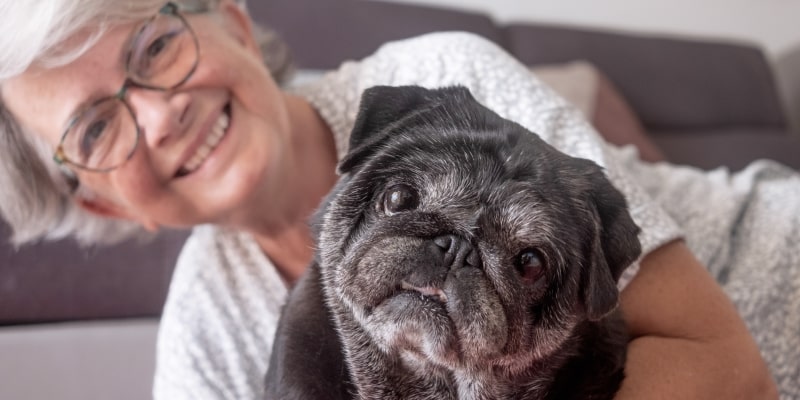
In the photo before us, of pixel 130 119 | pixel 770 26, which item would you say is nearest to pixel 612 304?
pixel 130 119

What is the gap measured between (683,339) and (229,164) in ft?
2.47

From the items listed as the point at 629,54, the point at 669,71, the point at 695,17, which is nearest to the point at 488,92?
the point at 629,54

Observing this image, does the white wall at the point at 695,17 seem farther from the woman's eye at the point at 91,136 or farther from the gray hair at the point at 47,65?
the woman's eye at the point at 91,136

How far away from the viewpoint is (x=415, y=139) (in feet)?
2.35

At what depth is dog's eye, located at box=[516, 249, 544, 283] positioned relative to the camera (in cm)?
71

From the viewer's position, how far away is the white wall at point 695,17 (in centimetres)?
312

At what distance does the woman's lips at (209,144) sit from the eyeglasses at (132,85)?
9cm

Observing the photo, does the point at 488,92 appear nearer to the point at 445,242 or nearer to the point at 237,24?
the point at 445,242

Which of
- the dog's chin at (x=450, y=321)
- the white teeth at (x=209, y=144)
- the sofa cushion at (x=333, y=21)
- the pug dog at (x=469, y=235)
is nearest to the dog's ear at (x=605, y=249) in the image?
the pug dog at (x=469, y=235)

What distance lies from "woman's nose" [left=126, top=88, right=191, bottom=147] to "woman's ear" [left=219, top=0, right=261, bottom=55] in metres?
0.24

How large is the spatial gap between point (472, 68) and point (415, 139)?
6.7 inches

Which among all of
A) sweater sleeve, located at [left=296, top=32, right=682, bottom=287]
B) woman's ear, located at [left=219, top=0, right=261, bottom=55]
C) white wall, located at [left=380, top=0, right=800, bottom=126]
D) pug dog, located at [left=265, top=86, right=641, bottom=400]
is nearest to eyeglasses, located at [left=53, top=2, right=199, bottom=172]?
woman's ear, located at [left=219, top=0, right=261, bottom=55]

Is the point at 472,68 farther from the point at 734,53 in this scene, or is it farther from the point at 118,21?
the point at 734,53

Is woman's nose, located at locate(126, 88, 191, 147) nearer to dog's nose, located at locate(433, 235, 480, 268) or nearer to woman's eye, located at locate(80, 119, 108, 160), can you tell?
woman's eye, located at locate(80, 119, 108, 160)
